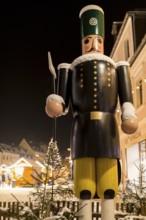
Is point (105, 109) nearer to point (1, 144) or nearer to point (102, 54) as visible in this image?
point (102, 54)

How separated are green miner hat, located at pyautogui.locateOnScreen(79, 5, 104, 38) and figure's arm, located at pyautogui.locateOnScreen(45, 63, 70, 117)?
53 cm

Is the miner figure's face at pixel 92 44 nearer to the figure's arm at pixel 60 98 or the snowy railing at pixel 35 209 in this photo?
the figure's arm at pixel 60 98

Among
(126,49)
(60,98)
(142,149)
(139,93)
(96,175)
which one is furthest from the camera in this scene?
(126,49)

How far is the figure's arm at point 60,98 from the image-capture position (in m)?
3.82

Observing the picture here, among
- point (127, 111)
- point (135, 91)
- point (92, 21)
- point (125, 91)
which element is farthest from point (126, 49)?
point (127, 111)

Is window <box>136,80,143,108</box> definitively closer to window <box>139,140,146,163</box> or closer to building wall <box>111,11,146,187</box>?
building wall <box>111,11,146,187</box>

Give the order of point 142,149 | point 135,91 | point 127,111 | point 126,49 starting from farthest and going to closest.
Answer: point 126,49 < point 135,91 < point 142,149 < point 127,111

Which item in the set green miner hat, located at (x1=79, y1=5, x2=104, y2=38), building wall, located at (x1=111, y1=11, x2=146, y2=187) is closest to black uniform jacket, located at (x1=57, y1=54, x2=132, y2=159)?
green miner hat, located at (x1=79, y1=5, x2=104, y2=38)

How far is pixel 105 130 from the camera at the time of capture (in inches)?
148

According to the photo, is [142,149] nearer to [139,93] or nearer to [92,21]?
[139,93]

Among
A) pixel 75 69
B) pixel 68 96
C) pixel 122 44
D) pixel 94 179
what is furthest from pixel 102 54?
pixel 122 44

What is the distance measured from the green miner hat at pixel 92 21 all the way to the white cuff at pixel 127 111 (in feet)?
3.27

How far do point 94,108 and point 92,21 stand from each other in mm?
1176

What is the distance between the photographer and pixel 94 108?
3826 mm
